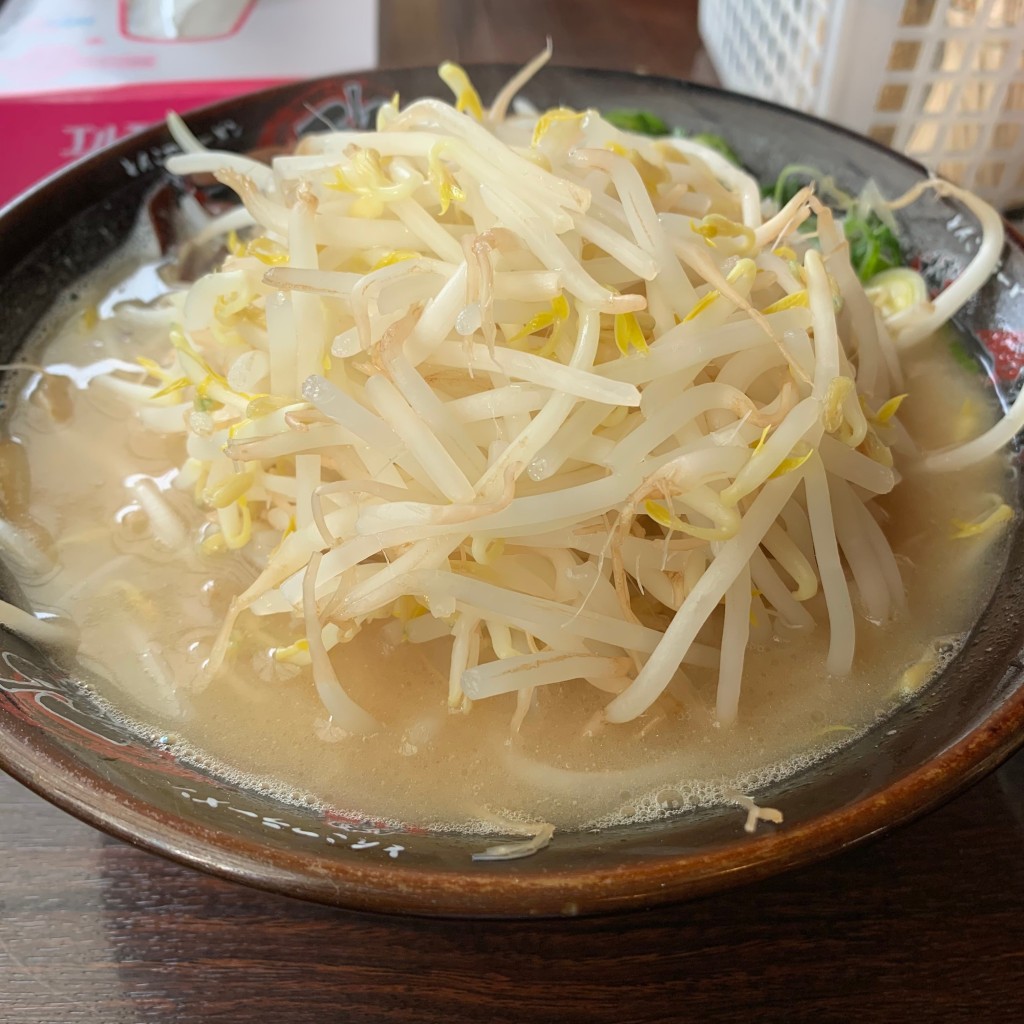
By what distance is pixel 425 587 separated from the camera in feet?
2.83

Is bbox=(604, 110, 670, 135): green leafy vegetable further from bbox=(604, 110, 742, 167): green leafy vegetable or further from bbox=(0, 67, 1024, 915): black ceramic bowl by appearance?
bbox=(0, 67, 1024, 915): black ceramic bowl

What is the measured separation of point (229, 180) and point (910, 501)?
3.02ft

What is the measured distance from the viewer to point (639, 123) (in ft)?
5.04

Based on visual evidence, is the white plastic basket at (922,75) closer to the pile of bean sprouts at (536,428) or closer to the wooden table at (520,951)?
the pile of bean sprouts at (536,428)

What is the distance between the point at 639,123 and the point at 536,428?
924mm

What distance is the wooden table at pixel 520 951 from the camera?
0.81 metres

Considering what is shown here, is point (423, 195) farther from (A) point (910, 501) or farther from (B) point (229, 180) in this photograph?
(A) point (910, 501)

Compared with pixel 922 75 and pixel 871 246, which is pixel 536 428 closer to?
pixel 871 246

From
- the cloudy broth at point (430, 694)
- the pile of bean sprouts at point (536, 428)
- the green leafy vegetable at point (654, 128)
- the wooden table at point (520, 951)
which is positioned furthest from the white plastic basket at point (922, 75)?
the wooden table at point (520, 951)

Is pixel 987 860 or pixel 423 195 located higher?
pixel 423 195

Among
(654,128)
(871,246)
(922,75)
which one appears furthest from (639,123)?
(922,75)

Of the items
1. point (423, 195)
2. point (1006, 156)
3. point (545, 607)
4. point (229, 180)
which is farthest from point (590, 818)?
point (1006, 156)

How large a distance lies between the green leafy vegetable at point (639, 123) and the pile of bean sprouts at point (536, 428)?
516mm

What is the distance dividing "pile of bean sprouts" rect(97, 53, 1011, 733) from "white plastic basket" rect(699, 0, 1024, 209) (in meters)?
0.85
